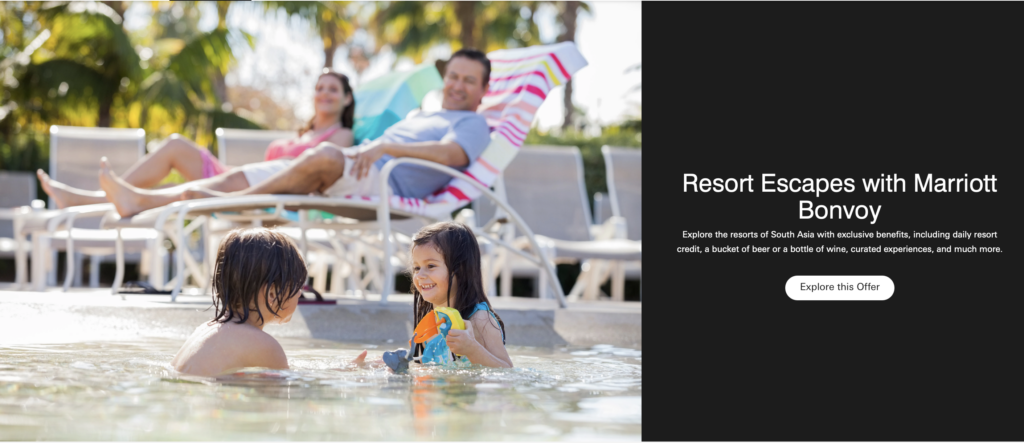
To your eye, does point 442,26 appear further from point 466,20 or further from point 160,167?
point 160,167

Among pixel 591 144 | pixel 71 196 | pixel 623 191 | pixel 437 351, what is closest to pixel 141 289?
pixel 71 196

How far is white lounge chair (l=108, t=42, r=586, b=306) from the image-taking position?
153 inches

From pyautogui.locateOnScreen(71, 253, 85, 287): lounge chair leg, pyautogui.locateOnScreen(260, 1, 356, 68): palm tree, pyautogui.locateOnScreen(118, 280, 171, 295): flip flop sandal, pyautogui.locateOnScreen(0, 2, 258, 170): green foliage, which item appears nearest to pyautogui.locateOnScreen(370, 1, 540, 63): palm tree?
pyautogui.locateOnScreen(260, 1, 356, 68): palm tree

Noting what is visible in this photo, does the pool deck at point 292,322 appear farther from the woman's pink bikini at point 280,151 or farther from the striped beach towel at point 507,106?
the woman's pink bikini at point 280,151

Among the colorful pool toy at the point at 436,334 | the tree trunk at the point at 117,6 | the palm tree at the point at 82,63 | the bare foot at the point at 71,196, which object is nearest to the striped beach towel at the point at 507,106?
the bare foot at the point at 71,196

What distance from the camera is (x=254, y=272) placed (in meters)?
2.42

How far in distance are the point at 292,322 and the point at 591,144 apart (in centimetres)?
775
